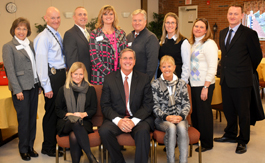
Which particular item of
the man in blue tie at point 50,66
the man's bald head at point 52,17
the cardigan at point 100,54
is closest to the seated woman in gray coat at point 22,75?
the man in blue tie at point 50,66

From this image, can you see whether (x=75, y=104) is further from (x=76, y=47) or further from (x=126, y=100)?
(x=76, y=47)

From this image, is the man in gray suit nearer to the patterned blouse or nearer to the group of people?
the group of people

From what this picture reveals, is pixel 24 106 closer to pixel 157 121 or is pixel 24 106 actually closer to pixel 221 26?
pixel 157 121

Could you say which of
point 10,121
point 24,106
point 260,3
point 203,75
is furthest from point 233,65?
point 260,3

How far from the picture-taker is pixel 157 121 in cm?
318

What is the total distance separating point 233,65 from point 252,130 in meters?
1.62

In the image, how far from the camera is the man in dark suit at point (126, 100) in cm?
300

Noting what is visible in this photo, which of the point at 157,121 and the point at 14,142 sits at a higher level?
the point at 157,121

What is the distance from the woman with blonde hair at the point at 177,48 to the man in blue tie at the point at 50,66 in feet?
4.67

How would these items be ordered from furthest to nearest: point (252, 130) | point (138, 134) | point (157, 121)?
point (252, 130) < point (157, 121) < point (138, 134)

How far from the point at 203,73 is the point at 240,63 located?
0.54m

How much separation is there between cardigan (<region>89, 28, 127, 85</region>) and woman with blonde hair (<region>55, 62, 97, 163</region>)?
0.22m

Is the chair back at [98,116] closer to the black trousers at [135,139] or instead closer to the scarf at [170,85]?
the black trousers at [135,139]

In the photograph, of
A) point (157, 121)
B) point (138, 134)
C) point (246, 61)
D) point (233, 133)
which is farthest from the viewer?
point (233, 133)
